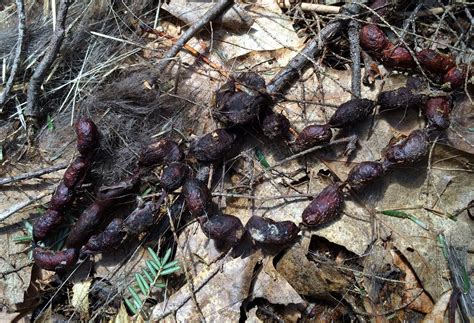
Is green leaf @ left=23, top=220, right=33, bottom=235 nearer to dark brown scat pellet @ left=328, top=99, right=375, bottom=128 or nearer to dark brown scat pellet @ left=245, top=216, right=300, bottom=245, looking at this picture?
dark brown scat pellet @ left=245, top=216, right=300, bottom=245

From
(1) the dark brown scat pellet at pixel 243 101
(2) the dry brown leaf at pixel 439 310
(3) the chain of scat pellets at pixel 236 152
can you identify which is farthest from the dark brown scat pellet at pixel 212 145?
(2) the dry brown leaf at pixel 439 310

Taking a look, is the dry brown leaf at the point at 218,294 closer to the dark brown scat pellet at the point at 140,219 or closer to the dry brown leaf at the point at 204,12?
the dark brown scat pellet at the point at 140,219

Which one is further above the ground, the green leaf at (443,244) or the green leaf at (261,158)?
the green leaf at (261,158)

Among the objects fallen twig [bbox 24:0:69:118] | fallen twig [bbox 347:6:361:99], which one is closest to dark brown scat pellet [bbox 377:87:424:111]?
fallen twig [bbox 347:6:361:99]

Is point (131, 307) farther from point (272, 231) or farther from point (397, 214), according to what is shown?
point (397, 214)

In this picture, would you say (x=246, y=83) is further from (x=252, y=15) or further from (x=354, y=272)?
(x=354, y=272)

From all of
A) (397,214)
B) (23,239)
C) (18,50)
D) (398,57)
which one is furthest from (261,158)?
(18,50)
